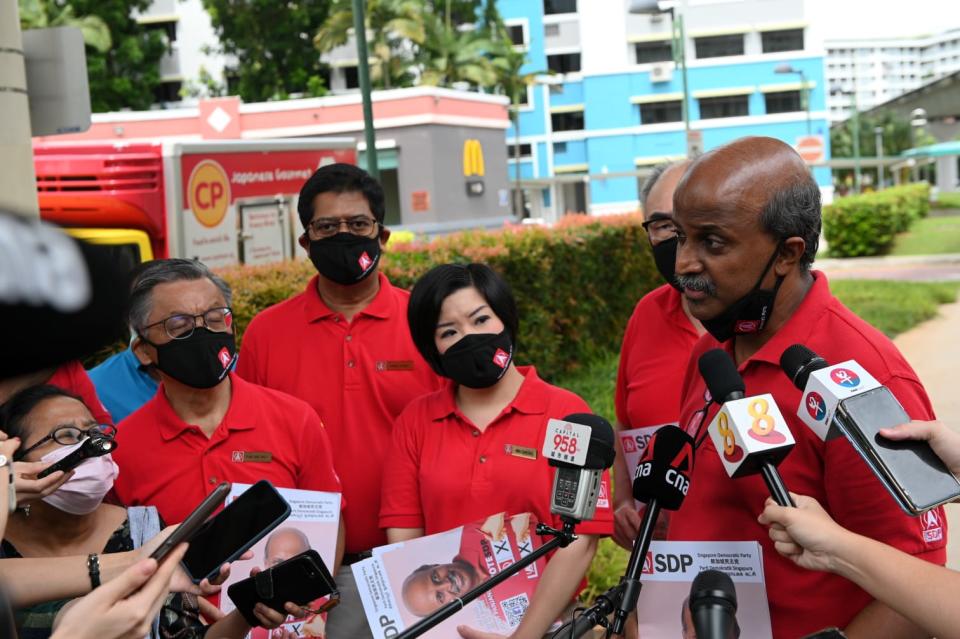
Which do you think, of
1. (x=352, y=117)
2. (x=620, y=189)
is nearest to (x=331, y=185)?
(x=352, y=117)

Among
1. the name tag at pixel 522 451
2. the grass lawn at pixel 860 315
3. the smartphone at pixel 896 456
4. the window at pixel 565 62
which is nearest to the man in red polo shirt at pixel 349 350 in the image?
the name tag at pixel 522 451

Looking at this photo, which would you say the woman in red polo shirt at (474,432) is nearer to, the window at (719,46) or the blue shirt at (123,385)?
the blue shirt at (123,385)

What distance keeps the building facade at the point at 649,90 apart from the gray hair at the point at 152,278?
195 ft

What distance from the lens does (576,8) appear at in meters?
68.4

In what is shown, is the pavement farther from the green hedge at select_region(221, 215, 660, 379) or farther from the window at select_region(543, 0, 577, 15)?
the window at select_region(543, 0, 577, 15)

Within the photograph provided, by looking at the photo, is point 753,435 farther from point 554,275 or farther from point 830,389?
point 554,275

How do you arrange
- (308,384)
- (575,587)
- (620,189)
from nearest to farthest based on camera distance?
(575,587), (308,384), (620,189)

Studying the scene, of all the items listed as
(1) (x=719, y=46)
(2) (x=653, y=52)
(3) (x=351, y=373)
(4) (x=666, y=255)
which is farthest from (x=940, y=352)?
(2) (x=653, y=52)

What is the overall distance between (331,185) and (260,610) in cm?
176

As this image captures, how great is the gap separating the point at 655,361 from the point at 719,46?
214 feet

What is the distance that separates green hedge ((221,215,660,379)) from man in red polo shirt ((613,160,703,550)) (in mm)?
3981

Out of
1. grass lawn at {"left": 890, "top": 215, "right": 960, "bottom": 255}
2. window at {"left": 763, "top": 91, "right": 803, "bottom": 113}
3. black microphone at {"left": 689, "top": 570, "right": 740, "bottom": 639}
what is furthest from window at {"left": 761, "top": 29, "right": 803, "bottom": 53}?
black microphone at {"left": 689, "top": 570, "right": 740, "bottom": 639}

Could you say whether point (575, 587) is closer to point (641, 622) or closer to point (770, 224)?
point (641, 622)

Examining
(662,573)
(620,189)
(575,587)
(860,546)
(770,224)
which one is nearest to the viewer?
(860,546)
